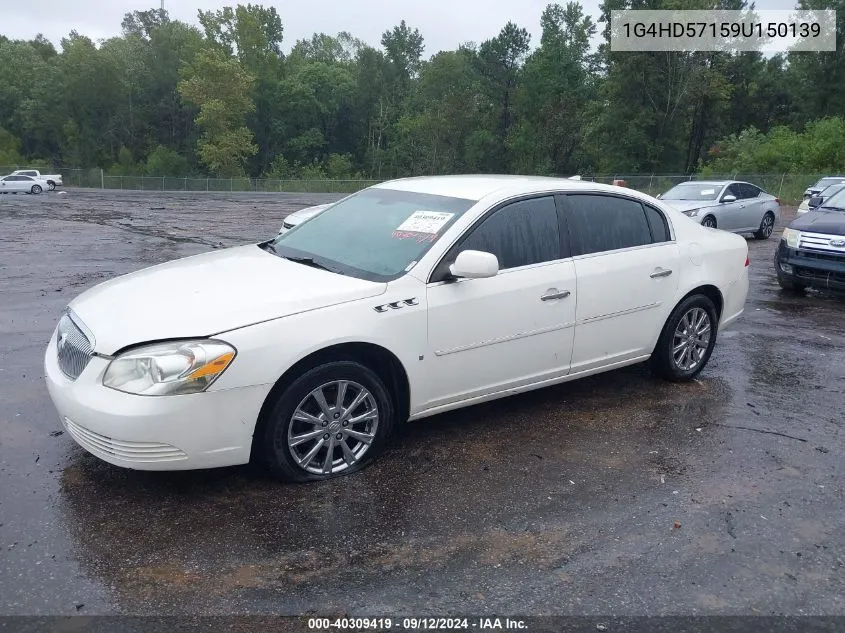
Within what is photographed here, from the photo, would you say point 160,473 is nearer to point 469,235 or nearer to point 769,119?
point 469,235

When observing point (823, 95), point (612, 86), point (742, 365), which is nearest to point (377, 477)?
point (742, 365)

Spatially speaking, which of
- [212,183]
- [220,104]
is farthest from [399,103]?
[212,183]

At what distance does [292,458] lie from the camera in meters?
3.91

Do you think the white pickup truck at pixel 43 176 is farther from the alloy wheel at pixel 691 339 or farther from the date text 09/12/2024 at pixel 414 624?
the date text 09/12/2024 at pixel 414 624

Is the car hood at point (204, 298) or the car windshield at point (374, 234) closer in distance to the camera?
the car hood at point (204, 298)

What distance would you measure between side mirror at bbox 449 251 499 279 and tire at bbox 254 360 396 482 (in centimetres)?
78

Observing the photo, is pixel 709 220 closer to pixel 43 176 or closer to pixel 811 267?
pixel 811 267

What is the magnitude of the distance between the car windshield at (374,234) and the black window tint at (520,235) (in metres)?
0.19

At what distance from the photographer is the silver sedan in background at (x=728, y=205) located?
1606 cm

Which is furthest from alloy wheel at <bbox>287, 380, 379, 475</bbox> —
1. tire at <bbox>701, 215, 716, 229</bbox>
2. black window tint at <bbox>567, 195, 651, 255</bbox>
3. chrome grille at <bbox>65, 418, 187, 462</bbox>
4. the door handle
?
tire at <bbox>701, 215, 716, 229</bbox>

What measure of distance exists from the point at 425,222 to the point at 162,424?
206 centimetres

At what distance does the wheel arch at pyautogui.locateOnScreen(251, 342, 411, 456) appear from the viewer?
12.5 ft

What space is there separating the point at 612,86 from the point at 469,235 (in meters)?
58.8

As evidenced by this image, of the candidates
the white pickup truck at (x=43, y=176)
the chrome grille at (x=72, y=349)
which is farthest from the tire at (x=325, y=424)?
the white pickup truck at (x=43, y=176)
